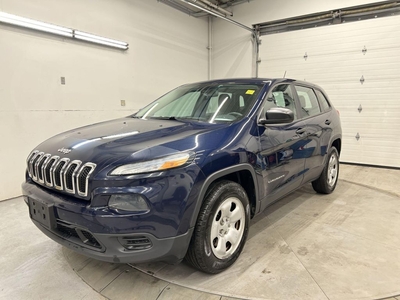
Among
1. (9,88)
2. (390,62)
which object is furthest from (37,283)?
(390,62)

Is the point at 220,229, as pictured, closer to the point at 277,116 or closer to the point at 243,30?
the point at 277,116

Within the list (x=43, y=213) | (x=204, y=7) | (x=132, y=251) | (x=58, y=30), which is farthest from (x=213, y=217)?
(x=204, y=7)

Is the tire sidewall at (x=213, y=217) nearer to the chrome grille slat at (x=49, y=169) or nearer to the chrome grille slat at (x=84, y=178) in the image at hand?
the chrome grille slat at (x=84, y=178)

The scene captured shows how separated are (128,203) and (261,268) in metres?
1.25

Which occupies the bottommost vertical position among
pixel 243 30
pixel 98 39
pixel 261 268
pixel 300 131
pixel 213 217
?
pixel 261 268

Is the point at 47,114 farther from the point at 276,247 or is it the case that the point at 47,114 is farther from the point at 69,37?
the point at 276,247

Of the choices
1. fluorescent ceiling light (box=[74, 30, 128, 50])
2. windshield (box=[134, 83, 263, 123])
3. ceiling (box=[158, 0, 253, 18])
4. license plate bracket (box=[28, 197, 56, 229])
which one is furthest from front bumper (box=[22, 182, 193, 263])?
ceiling (box=[158, 0, 253, 18])

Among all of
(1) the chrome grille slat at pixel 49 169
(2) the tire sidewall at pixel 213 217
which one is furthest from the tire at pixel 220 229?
(1) the chrome grille slat at pixel 49 169

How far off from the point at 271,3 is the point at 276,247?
259 inches

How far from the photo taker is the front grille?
66.4 inches

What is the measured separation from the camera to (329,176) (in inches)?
153

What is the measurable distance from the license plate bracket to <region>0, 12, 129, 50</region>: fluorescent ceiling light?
3199 millimetres

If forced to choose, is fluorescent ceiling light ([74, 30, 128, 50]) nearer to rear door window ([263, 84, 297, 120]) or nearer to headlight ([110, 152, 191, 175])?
rear door window ([263, 84, 297, 120])

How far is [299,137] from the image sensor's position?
2.84m
